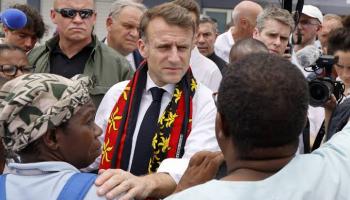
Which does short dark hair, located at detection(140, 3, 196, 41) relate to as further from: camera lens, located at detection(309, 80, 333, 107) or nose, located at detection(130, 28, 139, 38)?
nose, located at detection(130, 28, 139, 38)

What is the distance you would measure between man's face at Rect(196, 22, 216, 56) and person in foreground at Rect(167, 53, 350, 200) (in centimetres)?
454

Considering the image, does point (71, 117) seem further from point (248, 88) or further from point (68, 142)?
point (248, 88)

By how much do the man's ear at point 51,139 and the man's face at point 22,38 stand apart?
8.95 feet

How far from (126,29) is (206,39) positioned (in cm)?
131

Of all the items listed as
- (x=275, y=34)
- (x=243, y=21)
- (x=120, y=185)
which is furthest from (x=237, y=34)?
(x=120, y=185)

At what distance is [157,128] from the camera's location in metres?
2.80

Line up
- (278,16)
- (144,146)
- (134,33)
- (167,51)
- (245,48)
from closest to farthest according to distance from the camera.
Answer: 1. (144,146)
2. (167,51)
3. (245,48)
4. (278,16)
5. (134,33)

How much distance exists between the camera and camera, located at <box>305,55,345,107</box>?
9.51 ft

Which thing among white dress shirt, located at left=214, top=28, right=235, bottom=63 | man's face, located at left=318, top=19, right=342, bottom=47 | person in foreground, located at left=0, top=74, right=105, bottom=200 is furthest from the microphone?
man's face, located at left=318, top=19, right=342, bottom=47

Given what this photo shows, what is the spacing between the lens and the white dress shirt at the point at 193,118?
2.47 meters

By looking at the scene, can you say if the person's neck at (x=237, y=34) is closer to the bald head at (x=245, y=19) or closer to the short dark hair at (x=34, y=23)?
the bald head at (x=245, y=19)

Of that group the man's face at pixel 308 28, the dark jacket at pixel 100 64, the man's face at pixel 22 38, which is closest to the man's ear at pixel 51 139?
the dark jacket at pixel 100 64

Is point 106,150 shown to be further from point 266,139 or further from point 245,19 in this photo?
point 245,19

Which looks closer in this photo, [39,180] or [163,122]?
[39,180]
